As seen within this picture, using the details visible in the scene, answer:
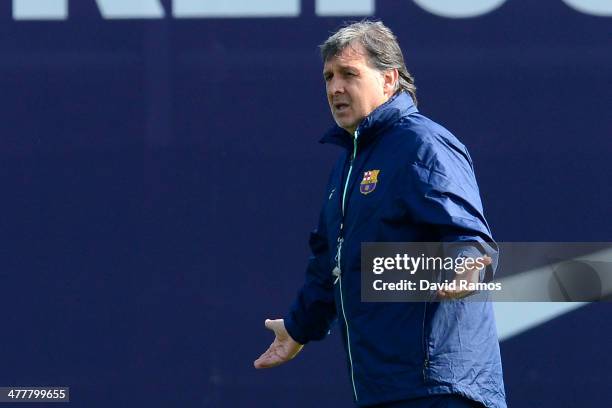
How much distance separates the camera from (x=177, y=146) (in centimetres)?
368

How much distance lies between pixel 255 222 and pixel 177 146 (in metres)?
0.34

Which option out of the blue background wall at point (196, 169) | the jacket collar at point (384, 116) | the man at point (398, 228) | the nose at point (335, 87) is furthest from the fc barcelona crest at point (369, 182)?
the blue background wall at point (196, 169)

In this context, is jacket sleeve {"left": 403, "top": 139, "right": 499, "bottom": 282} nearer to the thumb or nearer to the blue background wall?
the thumb

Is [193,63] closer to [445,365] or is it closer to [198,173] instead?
[198,173]

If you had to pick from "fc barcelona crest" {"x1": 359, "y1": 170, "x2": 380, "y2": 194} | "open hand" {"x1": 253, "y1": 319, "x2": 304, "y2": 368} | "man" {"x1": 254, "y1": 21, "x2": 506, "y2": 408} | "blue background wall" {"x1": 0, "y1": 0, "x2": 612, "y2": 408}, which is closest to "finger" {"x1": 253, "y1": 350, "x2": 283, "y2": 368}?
"open hand" {"x1": 253, "y1": 319, "x2": 304, "y2": 368}

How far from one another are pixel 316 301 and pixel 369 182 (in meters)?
0.40

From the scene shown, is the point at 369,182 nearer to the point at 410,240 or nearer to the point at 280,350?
the point at 410,240

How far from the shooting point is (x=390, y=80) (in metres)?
2.76

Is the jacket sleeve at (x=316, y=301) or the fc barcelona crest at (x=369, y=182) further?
the jacket sleeve at (x=316, y=301)

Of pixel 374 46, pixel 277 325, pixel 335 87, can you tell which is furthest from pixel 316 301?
pixel 374 46

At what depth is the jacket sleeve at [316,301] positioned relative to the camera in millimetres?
2826

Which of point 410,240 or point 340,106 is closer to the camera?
point 410,240

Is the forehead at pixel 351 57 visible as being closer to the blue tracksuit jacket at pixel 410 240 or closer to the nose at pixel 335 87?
the nose at pixel 335 87

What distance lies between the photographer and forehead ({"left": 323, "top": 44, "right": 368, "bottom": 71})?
2723 mm
